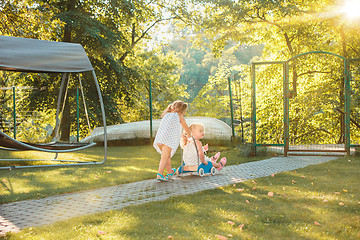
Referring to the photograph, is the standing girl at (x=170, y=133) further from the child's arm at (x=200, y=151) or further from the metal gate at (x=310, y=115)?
the metal gate at (x=310, y=115)

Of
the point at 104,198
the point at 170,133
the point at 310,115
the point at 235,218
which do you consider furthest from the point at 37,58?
the point at 310,115

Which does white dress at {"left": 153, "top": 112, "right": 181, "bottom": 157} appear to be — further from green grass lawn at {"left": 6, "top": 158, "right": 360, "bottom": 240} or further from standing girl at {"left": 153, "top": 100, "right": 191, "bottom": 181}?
green grass lawn at {"left": 6, "top": 158, "right": 360, "bottom": 240}

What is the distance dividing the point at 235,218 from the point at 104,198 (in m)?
1.83

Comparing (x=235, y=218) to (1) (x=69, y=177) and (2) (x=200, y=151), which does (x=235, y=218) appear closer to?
(2) (x=200, y=151)

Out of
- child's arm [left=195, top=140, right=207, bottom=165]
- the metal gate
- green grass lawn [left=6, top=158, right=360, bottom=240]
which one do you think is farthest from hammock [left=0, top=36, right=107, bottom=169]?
the metal gate

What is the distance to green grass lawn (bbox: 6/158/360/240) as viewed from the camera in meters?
3.14

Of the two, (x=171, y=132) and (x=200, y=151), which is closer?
(x=171, y=132)

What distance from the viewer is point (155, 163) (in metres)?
8.00

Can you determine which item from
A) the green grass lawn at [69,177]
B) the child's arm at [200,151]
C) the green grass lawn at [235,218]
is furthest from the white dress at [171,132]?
the green grass lawn at [235,218]

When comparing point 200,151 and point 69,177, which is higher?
point 200,151

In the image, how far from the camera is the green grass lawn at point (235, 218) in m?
3.14

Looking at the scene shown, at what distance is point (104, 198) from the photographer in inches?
184

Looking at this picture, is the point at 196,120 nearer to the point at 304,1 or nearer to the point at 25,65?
the point at 25,65

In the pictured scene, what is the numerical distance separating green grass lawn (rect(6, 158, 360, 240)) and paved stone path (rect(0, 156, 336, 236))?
10.9 inches
